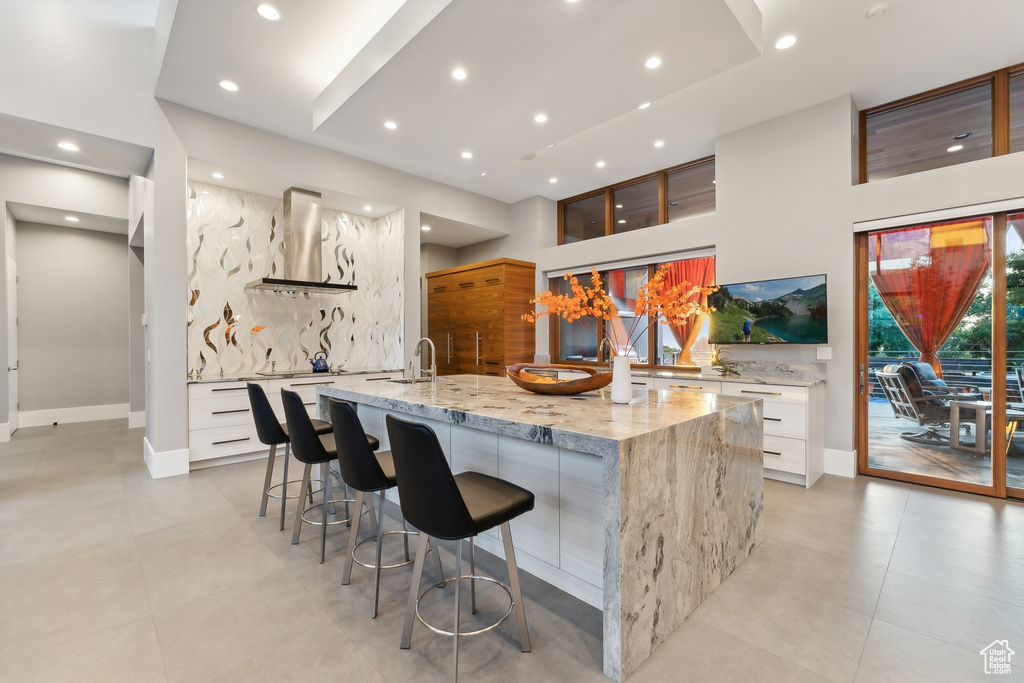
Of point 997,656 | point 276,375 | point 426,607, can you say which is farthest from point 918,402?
point 276,375

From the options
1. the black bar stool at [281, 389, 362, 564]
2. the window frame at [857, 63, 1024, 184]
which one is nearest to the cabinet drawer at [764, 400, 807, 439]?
the window frame at [857, 63, 1024, 184]

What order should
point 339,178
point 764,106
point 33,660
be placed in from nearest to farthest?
point 33,660, point 764,106, point 339,178

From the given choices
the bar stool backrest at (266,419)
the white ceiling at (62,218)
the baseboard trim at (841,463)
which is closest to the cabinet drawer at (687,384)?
the baseboard trim at (841,463)

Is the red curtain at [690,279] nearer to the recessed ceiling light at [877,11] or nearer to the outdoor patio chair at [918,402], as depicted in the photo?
the outdoor patio chair at [918,402]

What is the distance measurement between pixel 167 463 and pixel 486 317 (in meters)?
3.77

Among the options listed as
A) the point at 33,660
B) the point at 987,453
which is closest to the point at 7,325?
the point at 33,660

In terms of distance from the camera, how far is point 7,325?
491 centimetres

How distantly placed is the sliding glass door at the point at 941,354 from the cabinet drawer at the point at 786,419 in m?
0.80

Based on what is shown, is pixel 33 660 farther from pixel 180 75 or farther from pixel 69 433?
pixel 69 433

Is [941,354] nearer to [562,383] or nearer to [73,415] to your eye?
[562,383]

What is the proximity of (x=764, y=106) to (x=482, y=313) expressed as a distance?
3890 mm

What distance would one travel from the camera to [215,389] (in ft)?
13.3

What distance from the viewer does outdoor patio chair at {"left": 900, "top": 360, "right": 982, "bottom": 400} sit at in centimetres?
341

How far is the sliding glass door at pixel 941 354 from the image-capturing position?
10.6 ft
